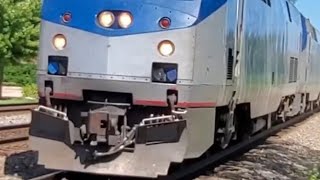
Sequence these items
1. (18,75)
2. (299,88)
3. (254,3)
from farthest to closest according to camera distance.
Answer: (18,75) → (299,88) → (254,3)

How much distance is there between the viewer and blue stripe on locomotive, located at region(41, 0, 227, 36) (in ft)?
25.8

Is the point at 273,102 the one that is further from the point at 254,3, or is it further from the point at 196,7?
the point at 196,7

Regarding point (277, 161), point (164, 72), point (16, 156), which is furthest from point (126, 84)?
point (277, 161)

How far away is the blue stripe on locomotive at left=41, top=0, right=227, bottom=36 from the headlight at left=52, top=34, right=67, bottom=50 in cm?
18

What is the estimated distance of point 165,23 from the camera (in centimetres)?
784

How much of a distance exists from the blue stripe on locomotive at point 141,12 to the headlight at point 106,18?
6cm

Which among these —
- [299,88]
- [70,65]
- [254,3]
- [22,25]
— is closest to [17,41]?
[22,25]

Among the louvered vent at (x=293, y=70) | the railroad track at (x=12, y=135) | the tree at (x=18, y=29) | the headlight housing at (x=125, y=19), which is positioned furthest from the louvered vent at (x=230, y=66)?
the tree at (x=18, y=29)

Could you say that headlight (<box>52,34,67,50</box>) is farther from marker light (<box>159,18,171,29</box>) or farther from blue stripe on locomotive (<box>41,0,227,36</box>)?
marker light (<box>159,18,171,29</box>)

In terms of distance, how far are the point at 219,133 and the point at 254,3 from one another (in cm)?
248

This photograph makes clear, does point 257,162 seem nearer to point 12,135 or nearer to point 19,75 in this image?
point 12,135

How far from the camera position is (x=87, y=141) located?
8016 mm

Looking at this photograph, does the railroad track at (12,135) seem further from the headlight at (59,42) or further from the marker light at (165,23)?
the marker light at (165,23)

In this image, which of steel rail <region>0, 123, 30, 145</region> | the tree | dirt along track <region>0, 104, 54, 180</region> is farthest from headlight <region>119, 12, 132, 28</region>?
the tree
